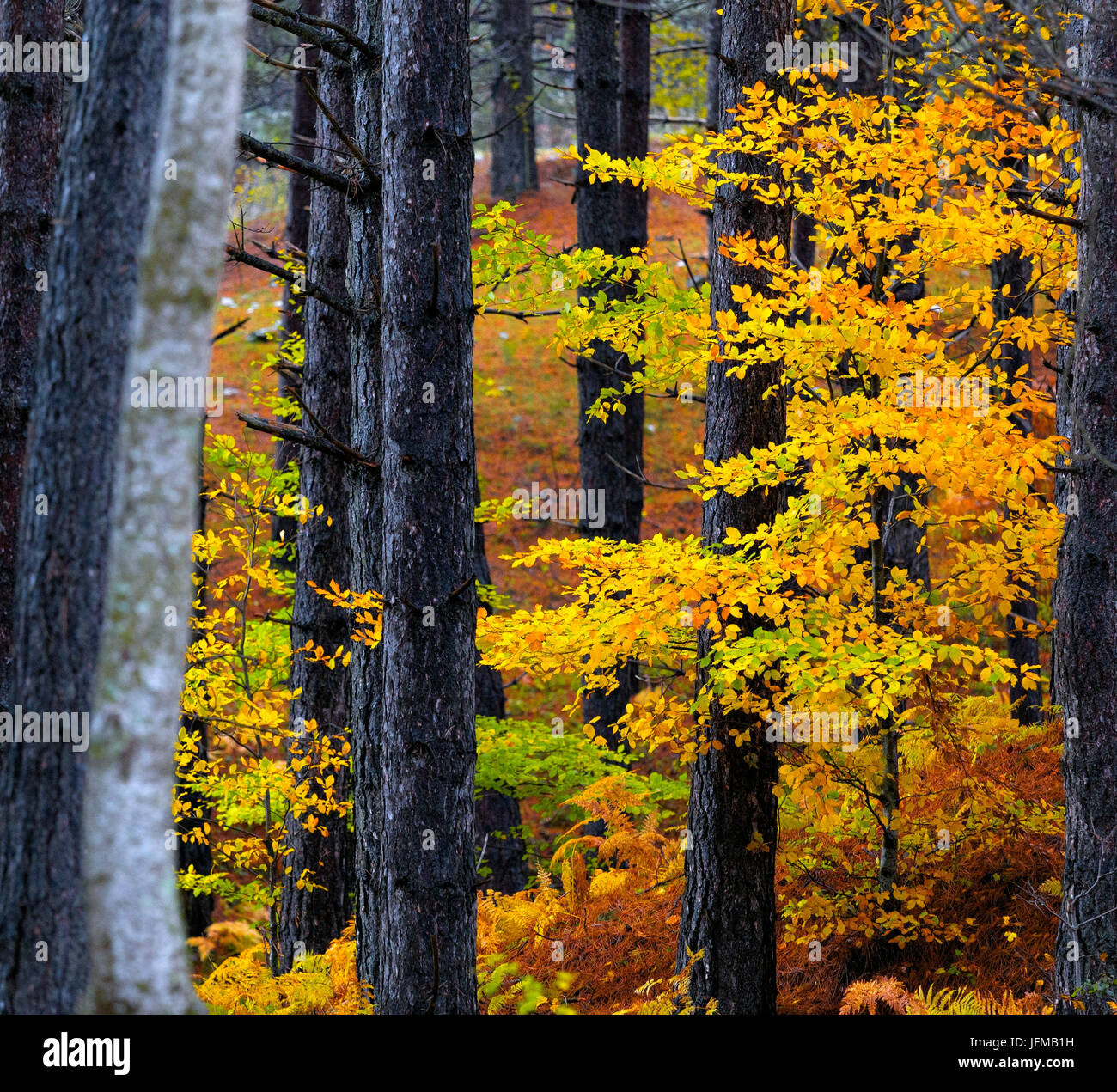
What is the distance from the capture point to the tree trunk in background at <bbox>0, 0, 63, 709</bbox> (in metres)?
5.42

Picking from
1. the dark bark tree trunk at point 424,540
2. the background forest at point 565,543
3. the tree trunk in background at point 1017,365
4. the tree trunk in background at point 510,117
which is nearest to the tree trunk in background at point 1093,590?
the background forest at point 565,543

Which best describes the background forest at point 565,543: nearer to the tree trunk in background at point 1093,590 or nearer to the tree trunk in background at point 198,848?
the tree trunk in background at point 1093,590

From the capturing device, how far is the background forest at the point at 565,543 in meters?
3.29

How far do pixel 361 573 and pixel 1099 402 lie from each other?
3.81 metres

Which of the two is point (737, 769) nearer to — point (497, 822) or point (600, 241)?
point (497, 822)

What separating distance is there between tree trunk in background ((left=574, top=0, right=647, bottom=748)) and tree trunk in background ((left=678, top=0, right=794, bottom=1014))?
14.2 ft

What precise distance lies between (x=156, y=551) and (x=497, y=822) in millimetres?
7989

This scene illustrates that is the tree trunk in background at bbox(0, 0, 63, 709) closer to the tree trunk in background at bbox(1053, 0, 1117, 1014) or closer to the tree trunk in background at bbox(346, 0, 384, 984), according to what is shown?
the tree trunk in background at bbox(346, 0, 384, 984)

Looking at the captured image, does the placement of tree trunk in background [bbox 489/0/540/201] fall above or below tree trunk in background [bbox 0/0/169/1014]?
above

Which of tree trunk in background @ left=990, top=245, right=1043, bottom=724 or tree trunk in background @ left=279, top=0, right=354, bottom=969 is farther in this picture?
tree trunk in background @ left=990, top=245, right=1043, bottom=724

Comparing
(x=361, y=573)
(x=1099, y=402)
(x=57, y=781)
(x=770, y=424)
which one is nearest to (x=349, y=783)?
(x=361, y=573)

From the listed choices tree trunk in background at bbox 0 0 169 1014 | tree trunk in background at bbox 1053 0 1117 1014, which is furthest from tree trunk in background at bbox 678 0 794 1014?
tree trunk in background at bbox 0 0 169 1014

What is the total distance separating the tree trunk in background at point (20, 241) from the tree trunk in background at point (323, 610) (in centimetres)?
259

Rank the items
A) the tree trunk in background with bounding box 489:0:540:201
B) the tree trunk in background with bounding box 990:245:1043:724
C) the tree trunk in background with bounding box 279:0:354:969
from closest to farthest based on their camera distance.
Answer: the tree trunk in background with bounding box 279:0:354:969
the tree trunk in background with bounding box 990:245:1043:724
the tree trunk in background with bounding box 489:0:540:201
